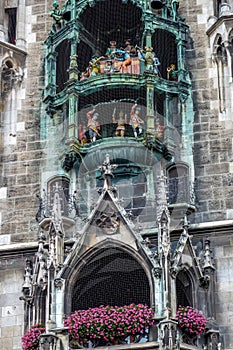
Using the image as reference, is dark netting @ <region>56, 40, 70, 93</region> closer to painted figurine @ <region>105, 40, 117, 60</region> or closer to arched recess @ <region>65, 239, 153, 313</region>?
painted figurine @ <region>105, 40, 117, 60</region>

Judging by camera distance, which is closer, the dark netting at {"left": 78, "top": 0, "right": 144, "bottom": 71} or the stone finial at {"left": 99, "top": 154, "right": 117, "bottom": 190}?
the stone finial at {"left": 99, "top": 154, "right": 117, "bottom": 190}

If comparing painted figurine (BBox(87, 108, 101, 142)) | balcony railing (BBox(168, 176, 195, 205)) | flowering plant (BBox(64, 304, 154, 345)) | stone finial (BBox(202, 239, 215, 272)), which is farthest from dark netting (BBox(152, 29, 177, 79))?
flowering plant (BBox(64, 304, 154, 345))

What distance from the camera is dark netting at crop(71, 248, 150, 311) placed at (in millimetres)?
17641

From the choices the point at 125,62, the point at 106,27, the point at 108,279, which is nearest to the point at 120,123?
the point at 125,62

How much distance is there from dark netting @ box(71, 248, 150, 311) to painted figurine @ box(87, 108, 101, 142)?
281cm

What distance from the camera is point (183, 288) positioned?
17953 millimetres

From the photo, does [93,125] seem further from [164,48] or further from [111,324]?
[111,324]

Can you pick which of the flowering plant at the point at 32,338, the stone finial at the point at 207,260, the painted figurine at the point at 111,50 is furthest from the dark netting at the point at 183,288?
the painted figurine at the point at 111,50

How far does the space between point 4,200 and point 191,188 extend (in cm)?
373

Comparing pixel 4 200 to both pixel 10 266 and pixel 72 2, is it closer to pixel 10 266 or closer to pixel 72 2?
pixel 10 266

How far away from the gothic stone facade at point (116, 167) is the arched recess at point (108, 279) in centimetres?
2

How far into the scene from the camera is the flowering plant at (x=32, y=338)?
56.9ft

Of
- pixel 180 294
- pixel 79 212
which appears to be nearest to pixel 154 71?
pixel 79 212

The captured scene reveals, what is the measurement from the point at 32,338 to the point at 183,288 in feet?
9.30
